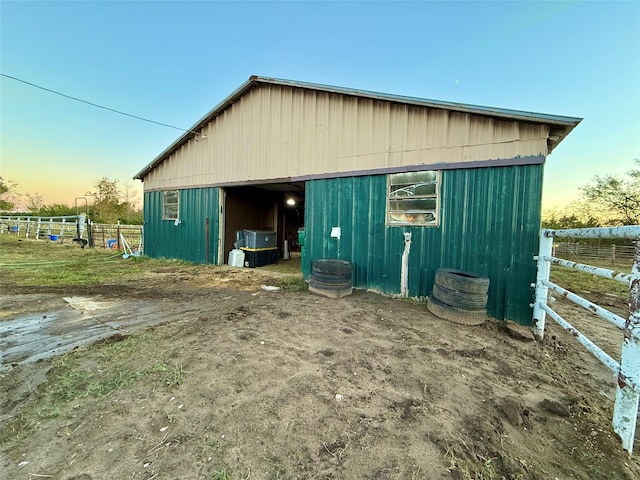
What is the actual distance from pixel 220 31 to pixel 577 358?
547 inches

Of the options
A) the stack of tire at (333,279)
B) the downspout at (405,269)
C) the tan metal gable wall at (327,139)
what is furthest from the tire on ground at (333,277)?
Result: the tan metal gable wall at (327,139)

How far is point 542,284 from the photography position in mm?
3469

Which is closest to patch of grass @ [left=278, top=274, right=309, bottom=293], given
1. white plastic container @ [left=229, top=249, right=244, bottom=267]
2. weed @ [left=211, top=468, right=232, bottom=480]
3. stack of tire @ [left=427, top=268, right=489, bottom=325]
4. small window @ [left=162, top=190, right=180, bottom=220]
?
white plastic container @ [left=229, top=249, right=244, bottom=267]

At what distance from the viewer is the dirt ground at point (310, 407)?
135 centimetres

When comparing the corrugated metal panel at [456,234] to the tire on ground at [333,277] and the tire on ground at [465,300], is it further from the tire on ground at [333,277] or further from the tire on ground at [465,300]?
the tire on ground at [465,300]

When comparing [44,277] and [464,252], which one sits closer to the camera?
[464,252]

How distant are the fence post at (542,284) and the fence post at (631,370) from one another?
209 cm

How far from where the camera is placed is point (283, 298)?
4.79m

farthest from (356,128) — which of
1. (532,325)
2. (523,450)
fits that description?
(523,450)

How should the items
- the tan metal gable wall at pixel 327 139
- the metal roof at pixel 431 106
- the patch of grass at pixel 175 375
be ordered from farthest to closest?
the tan metal gable wall at pixel 327 139 → the metal roof at pixel 431 106 → the patch of grass at pixel 175 375

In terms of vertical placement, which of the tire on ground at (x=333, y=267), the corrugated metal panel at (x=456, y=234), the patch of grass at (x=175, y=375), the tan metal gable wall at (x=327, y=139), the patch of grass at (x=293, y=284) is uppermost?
the tan metal gable wall at (x=327, y=139)

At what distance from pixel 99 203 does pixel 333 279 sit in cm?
3268

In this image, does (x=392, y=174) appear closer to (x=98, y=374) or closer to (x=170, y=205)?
(x=98, y=374)

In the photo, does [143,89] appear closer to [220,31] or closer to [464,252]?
[220,31]
